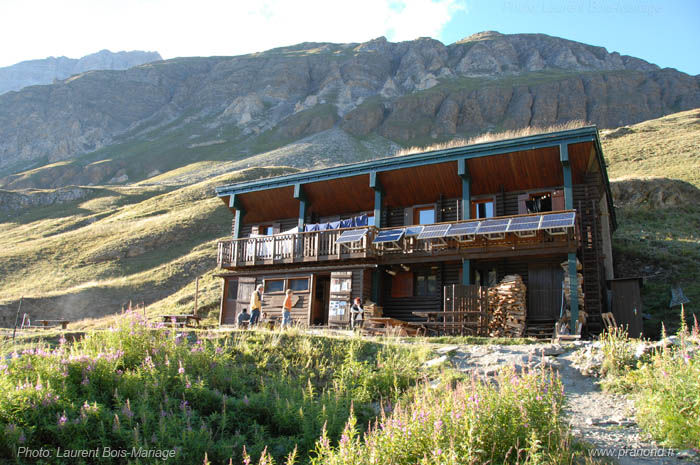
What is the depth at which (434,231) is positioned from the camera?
22.8m

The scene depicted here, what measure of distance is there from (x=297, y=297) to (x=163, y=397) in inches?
645

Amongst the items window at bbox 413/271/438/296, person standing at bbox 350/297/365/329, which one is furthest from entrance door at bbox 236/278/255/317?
window at bbox 413/271/438/296

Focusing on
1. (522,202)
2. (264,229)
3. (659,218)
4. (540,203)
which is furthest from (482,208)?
(659,218)

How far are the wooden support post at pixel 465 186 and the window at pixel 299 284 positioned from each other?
7.68 m

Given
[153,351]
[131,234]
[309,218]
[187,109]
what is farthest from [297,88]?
[153,351]

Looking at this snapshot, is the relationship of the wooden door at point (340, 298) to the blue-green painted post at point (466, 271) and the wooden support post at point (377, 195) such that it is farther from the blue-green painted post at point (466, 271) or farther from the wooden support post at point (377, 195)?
the blue-green painted post at point (466, 271)

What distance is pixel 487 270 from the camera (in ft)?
79.0

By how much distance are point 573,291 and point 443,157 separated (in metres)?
7.59

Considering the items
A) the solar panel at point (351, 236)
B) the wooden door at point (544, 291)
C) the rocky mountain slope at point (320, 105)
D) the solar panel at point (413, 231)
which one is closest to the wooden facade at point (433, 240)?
the wooden door at point (544, 291)

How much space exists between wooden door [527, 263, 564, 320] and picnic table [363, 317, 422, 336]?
15.8ft

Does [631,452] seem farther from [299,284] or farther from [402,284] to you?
[299,284]

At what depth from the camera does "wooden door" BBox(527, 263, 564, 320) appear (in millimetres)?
22109

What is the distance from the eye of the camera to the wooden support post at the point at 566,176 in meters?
21.5

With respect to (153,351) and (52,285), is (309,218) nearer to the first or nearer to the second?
(153,351)
